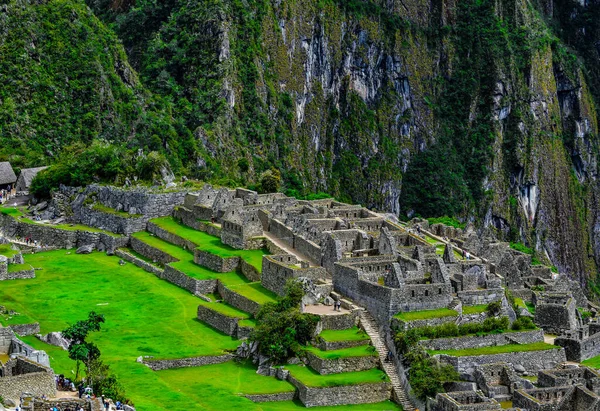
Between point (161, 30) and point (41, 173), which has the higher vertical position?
point (161, 30)

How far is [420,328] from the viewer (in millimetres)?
57031

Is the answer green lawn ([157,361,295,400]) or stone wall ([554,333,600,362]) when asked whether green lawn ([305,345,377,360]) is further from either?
stone wall ([554,333,600,362])

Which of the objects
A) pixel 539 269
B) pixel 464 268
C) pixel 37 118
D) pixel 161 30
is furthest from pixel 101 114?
pixel 464 268

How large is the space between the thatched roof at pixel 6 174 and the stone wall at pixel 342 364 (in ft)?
152

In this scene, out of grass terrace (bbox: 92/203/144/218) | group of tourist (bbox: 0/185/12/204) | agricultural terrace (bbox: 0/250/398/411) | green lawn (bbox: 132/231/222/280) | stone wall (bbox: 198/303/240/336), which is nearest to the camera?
agricultural terrace (bbox: 0/250/398/411)

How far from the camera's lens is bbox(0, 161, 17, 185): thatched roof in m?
96.6

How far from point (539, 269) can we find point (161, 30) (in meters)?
96.3

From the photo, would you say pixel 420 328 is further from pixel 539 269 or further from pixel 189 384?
pixel 539 269

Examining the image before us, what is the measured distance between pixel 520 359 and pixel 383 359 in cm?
611

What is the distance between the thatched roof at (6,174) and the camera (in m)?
96.6

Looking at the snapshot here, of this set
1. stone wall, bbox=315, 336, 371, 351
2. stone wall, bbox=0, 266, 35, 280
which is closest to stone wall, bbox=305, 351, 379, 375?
stone wall, bbox=315, 336, 371, 351

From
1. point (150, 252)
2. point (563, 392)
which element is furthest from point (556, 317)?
point (150, 252)

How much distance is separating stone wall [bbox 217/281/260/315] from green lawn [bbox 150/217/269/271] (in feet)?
7.55

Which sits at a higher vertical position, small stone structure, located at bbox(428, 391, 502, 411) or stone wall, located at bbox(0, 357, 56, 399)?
stone wall, located at bbox(0, 357, 56, 399)
